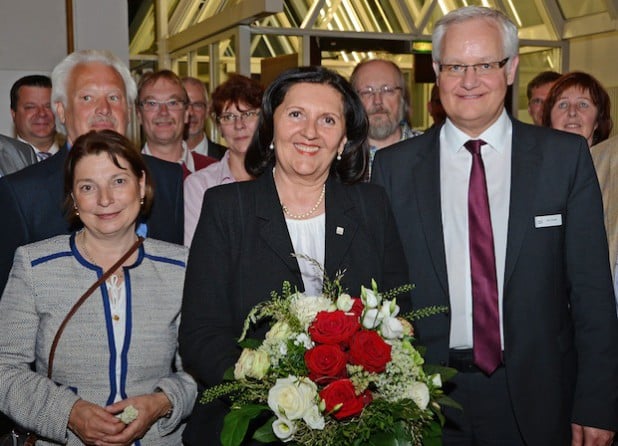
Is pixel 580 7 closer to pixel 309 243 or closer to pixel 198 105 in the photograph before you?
pixel 198 105

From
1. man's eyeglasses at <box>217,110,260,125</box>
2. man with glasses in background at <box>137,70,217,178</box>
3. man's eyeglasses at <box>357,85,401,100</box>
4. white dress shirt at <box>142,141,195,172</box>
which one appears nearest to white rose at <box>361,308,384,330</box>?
man's eyeglasses at <box>217,110,260,125</box>

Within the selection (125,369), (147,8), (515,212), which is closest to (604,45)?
(147,8)

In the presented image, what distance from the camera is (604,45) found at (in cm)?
1272

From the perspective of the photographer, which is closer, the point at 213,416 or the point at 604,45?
the point at 213,416

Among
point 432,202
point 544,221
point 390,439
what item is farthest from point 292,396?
point 544,221

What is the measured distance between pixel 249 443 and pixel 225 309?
451 mm

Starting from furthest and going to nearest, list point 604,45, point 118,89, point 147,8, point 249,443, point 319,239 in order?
point 147,8 → point 604,45 → point 118,89 → point 319,239 → point 249,443

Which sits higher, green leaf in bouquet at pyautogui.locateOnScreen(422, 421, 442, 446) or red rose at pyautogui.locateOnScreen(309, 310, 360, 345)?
red rose at pyautogui.locateOnScreen(309, 310, 360, 345)

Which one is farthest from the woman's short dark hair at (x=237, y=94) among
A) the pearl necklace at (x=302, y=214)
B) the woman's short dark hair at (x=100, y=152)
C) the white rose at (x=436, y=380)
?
the white rose at (x=436, y=380)

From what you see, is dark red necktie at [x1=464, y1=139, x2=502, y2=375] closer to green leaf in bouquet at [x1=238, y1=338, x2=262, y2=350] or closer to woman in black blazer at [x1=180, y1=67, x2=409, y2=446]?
woman in black blazer at [x1=180, y1=67, x2=409, y2=446]

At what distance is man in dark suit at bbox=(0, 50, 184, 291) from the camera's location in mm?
3043

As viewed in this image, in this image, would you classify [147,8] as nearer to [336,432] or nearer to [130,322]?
[130,322]

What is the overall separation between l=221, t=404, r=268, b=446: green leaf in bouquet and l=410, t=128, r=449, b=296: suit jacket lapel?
1.06 metres

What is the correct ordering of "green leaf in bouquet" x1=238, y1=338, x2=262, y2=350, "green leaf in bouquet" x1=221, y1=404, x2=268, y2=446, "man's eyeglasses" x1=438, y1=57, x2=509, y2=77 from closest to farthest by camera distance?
"green leaf in bouquet" x1=221, y1=404, x2=268, y2=446
"green leaf in bouquet" x1=238, y1=338, x2=262, y2=350
"man's eyeglasses" x1=438, y1=57, x2=509, y2=77
